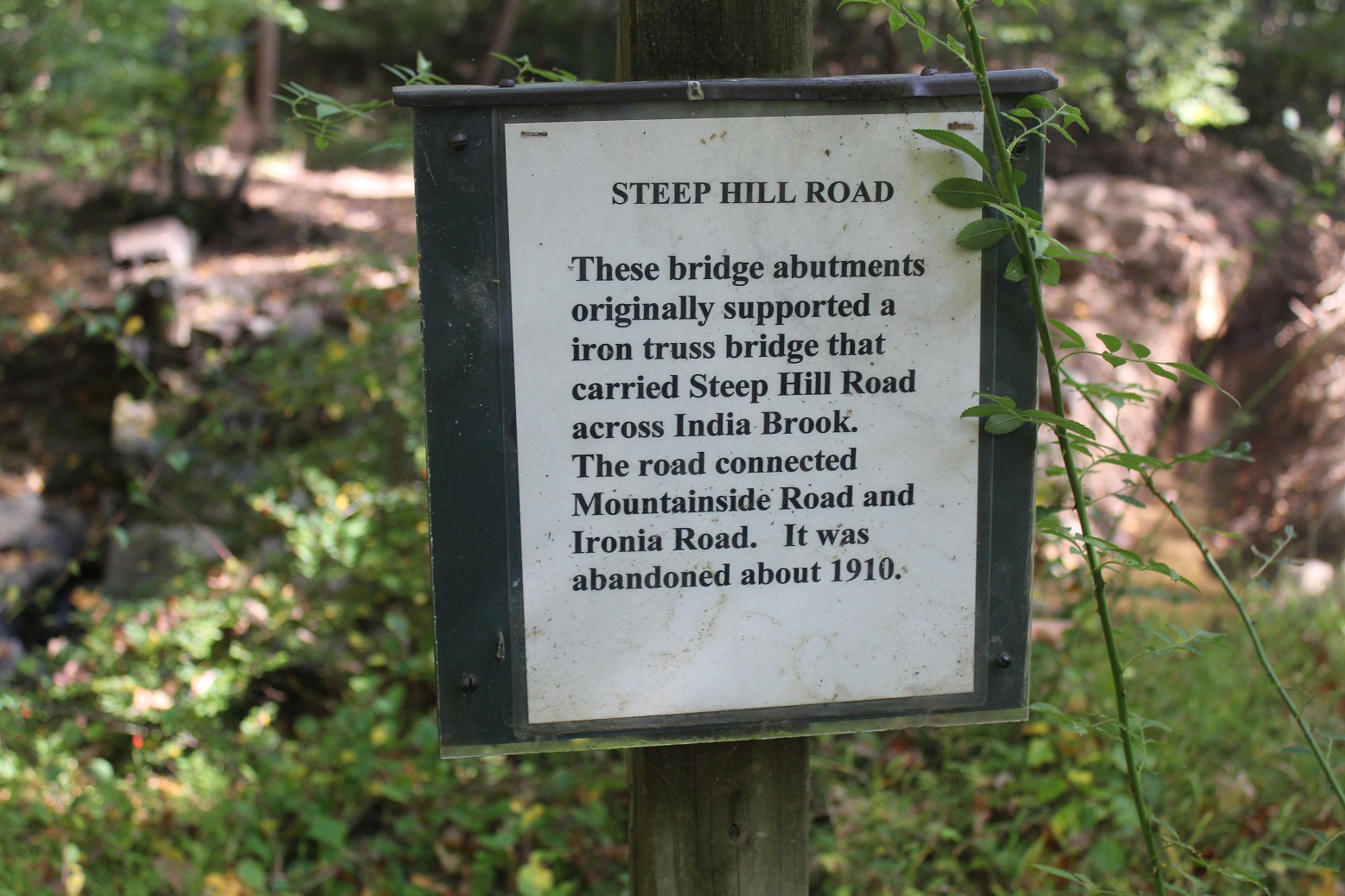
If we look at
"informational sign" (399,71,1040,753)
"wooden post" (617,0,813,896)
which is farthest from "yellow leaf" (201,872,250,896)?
"informational sign" (399,71,1040,753)

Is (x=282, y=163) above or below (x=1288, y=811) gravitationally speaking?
above

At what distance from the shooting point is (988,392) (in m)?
1.39

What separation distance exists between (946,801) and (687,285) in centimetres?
185

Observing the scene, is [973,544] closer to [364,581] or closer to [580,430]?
[580,430]

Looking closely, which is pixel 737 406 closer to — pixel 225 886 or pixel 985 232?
pixel 985 232

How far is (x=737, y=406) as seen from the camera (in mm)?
1351

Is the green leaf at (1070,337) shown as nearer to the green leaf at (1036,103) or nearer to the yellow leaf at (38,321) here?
the green leaf at (1036,103)

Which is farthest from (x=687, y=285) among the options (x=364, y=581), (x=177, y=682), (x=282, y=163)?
(x=282, y=163)

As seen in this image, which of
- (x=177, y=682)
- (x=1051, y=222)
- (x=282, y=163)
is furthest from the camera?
(x=282, y=163)

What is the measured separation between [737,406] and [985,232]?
40 centimetres

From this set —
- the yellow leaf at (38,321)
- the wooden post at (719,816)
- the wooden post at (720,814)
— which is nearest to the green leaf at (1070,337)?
the wooden post at (719,816)

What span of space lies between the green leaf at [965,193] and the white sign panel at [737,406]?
0.02 metres

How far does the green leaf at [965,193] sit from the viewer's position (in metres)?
1.30

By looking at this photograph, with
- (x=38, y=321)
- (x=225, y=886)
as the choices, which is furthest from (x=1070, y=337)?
(x=38, y=321)
